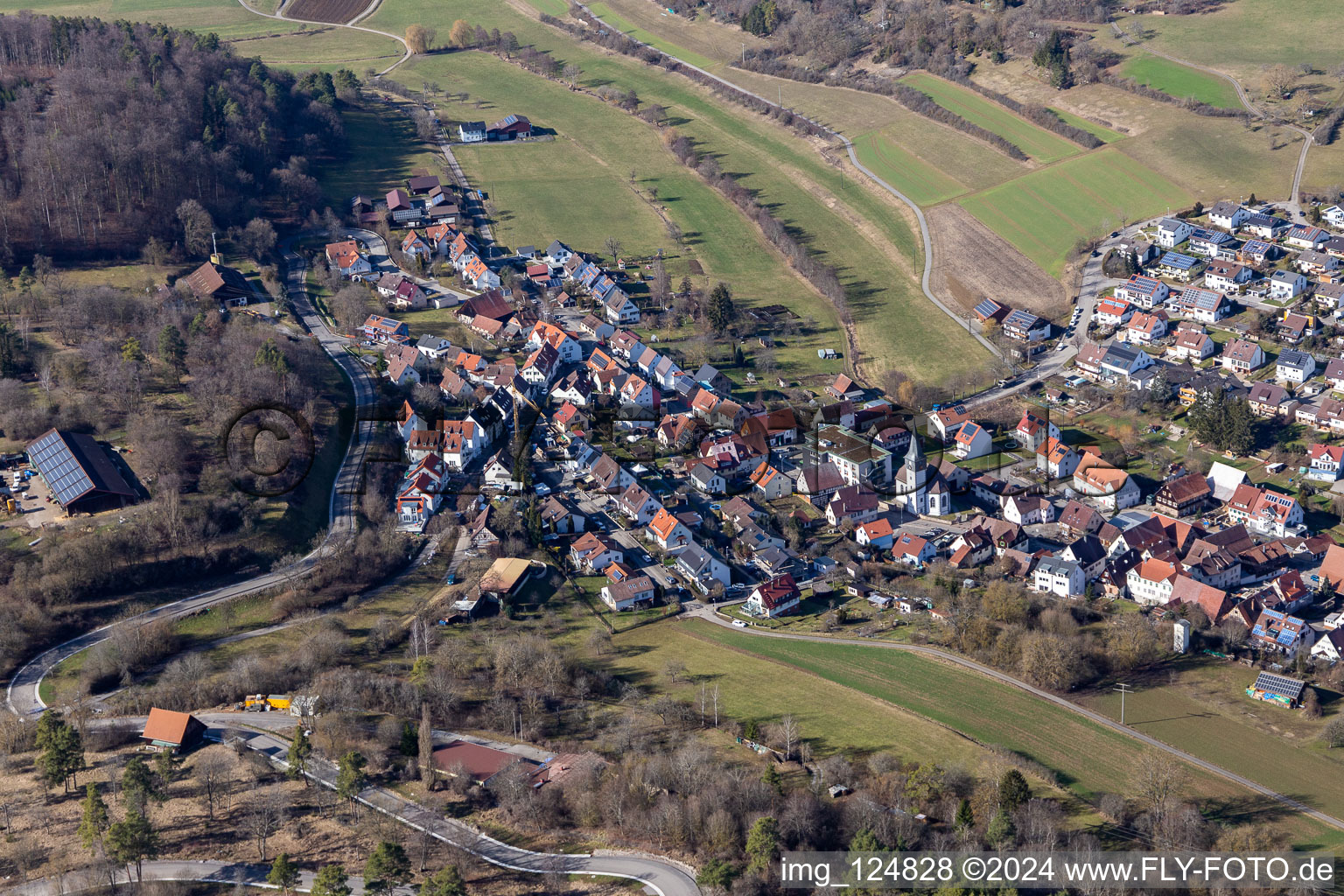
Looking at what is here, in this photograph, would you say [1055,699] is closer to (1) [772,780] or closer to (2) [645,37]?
(1) [772,780]

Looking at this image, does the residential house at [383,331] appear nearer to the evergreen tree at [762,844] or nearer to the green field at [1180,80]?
the evergreen tree at [762,844]

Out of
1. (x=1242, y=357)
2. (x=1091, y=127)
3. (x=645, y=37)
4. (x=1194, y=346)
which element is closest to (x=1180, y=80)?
(x=1091, y=127)

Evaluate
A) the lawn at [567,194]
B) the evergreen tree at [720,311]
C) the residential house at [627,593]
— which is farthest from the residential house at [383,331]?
the residential house at [627,593]

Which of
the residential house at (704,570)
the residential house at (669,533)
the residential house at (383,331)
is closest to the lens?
the residential house at (704,570)

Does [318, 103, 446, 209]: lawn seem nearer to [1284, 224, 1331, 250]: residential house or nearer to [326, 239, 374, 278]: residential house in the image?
[326, 239, 374, 278]: residential house

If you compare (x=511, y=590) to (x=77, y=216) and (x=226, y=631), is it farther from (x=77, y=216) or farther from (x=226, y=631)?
Result: (x=77, y=216)

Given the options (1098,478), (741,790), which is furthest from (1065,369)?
(741,790)

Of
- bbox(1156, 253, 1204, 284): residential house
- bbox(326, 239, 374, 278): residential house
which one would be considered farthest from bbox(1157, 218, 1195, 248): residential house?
bbox(326, 239, 374, 278): residential house
